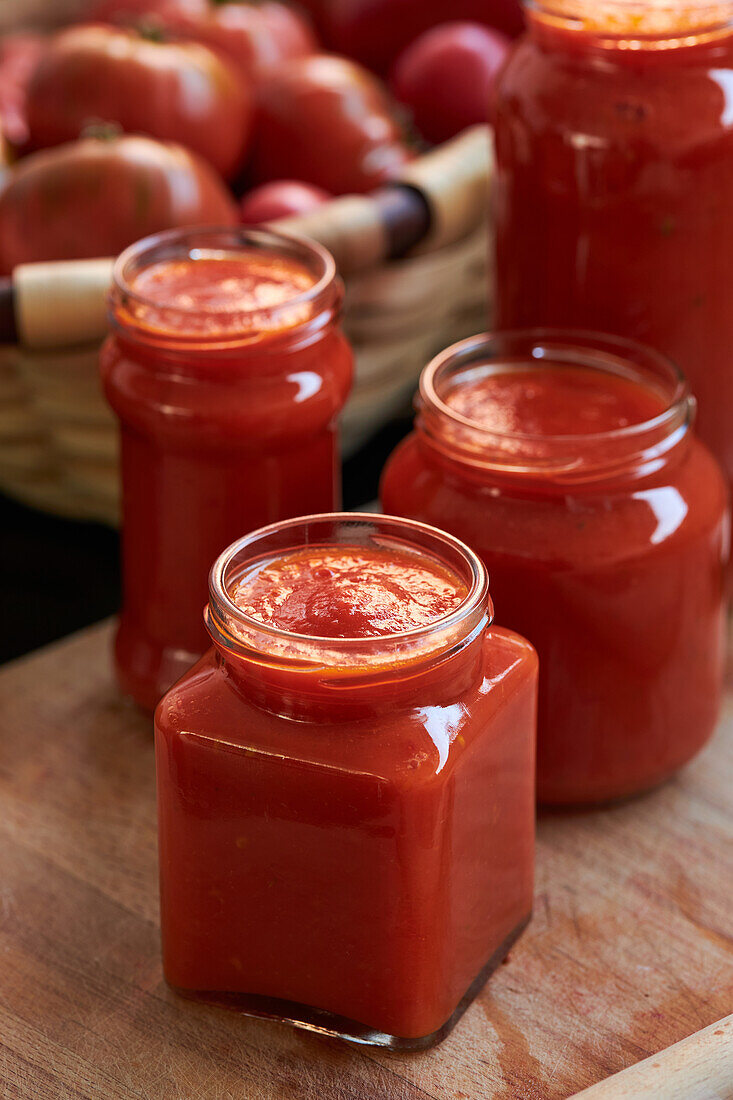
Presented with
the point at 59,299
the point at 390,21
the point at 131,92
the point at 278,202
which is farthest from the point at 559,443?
the point at 390,21

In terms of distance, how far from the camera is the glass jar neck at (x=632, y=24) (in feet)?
3.06

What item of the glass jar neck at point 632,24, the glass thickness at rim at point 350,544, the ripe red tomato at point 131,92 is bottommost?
the glass thickness at rim at point 350,544

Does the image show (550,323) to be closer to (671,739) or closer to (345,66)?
(671,739)

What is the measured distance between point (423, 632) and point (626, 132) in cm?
43

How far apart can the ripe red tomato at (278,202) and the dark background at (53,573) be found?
250 mm

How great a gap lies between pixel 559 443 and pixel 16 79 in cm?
89

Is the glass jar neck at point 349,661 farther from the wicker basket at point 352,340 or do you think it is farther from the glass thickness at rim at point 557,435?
the wicker basket at point 352,340

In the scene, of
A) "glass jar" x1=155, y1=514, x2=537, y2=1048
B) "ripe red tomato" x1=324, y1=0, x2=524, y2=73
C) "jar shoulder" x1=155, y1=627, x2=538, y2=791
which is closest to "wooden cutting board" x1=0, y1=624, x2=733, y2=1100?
"glass jar" x1=155, y1=514, x2=537, y2=1048

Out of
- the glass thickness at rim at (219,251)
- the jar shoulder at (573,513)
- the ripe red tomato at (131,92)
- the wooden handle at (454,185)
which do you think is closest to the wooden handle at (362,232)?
the wooden handle at (454,185)

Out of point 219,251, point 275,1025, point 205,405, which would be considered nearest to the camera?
point 275,1025

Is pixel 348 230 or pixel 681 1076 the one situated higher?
pixel 348 230

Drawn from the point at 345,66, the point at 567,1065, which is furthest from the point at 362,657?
the point at 345,66

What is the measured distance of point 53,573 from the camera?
1.22 m

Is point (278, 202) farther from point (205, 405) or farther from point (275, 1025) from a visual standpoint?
point (275, 1025)
